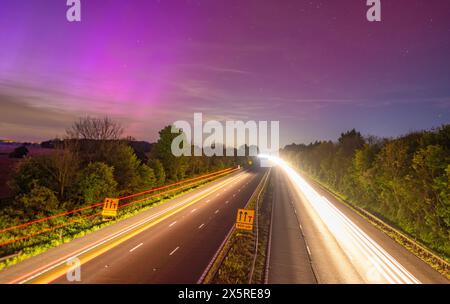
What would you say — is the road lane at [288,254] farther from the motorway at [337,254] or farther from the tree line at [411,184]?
the tree line at [411,184]

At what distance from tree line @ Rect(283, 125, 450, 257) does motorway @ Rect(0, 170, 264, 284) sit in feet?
52.7

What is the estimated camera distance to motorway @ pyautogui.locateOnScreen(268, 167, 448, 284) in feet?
56.5

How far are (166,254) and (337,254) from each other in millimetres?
11612

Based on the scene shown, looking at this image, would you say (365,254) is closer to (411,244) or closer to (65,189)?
(411,244)

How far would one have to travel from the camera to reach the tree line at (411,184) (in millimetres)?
22750

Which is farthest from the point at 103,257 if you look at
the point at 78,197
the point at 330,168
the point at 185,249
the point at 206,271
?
the point at 330,168

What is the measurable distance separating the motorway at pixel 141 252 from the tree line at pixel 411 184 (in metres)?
16.1

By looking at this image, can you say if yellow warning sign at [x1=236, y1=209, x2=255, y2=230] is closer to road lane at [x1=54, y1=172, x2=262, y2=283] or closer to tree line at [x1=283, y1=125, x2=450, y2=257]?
road lane at [x1=54, y1=172, x2=262, y2=283]

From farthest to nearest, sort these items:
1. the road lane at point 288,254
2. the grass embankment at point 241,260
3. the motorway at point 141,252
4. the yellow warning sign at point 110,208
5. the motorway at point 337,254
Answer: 1. the yellow warning sign at point 110,208
2. the motorway at point 337,254
3. the road lane at point 288,254
4. the grass embankment at point 241,260
5. the motorway at point 141,252

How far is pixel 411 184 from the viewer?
26.6 meters

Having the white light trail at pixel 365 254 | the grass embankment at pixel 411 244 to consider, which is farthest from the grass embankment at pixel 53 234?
the grass embankment at pixel 411 244

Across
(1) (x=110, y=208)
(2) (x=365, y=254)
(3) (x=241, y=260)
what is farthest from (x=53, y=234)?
(2) (x=365, y=254)
